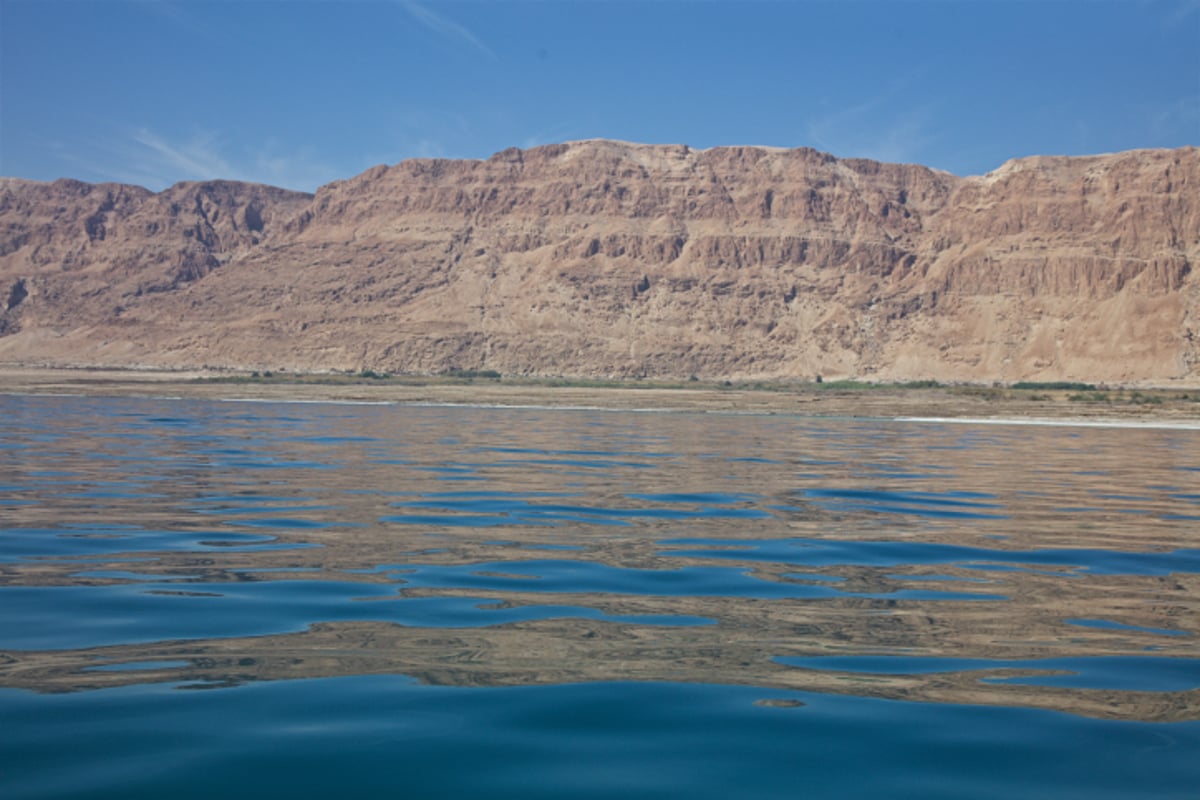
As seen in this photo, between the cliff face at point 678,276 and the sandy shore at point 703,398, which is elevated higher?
the cliff face at point 678,276

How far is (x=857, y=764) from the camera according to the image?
16.9 feet

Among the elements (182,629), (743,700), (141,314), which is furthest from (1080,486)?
(141,314)

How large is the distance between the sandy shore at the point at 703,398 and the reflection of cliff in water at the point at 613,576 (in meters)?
38.5

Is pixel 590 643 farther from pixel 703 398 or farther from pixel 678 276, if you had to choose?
pixel 678 276

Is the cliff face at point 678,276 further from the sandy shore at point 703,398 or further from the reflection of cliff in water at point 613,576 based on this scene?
the reflection of cliff in water at point 613,576

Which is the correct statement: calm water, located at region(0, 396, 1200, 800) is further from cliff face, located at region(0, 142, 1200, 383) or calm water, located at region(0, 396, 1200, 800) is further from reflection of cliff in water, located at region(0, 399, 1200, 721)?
cliff face, located at region(0, 142, 1200, 383)

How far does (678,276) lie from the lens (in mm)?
145375

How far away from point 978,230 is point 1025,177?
36.6ft

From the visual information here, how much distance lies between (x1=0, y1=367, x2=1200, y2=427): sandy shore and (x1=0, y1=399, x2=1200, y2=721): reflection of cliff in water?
38.5m

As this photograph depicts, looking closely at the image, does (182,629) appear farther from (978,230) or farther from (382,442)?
(978,230)

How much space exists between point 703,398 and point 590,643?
70934 millimetres

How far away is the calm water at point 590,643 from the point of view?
200 inches

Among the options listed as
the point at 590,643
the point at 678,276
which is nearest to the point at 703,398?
the point at 678,276

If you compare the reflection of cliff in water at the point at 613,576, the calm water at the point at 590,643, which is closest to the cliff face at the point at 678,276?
the reflection of cliff in water at the point at 613,576
